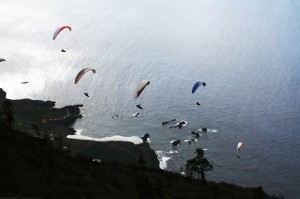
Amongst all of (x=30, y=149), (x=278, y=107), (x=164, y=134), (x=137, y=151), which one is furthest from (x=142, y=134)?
(x=30, y=149)

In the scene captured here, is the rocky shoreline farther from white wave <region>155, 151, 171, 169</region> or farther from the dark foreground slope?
the dark foreground slope

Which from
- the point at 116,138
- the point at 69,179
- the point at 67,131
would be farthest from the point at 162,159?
the point at 69,179

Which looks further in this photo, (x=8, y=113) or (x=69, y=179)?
(x=8, y=113)

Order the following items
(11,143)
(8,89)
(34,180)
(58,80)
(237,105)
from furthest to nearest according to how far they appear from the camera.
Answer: (58,80) → (8,89) → (237,105) → (11,143) → (34,180)

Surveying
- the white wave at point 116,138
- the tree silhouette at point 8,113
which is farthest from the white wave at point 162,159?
the tree silhouette at point 8,113

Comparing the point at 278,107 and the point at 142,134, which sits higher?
the point at 278,107

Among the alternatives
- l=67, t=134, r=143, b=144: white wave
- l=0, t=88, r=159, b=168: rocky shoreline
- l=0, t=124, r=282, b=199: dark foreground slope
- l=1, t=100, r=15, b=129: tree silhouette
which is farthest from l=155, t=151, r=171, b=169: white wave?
l=0, t=124, r=282, b=199: dark foreground slope

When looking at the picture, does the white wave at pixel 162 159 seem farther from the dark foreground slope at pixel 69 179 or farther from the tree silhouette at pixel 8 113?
the dark foreground slope at pixel 69 179

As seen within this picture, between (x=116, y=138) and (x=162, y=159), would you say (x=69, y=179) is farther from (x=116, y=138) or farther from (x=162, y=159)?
(x=116, y=138)

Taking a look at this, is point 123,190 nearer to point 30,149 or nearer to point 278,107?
point 30,149
